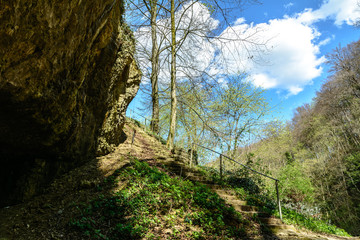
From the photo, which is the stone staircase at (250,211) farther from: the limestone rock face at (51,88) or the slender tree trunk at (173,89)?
the limestone rock face at (51,88)

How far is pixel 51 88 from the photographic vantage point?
3.17 m

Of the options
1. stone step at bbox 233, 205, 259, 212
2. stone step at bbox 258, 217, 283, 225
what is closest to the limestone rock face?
stone step at bbox 233, 205, 259, 212

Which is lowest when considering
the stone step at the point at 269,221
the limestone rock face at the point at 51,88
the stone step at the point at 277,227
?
the stone step at the point at 277,227

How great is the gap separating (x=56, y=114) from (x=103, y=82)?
219cm

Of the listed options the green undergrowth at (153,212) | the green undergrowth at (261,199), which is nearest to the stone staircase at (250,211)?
the green undergrowth at (261,199)

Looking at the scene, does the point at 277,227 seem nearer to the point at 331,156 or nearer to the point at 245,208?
the point at 245,208

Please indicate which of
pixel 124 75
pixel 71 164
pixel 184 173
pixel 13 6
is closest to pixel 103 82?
pixel 124 75

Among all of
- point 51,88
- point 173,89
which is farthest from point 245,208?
point 173,89

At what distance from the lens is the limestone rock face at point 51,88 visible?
7.55ft

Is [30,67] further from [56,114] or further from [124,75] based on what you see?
[124,75]

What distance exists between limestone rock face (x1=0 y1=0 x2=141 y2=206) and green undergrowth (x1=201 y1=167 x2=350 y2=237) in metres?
Answer: 4.99

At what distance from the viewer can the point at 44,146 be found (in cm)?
374

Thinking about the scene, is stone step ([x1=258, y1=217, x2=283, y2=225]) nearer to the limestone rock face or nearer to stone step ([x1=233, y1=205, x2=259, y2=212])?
stone step ([x1=233, y1=205, x2=259, y2=212])

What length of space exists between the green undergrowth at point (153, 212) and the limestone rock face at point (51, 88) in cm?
129
